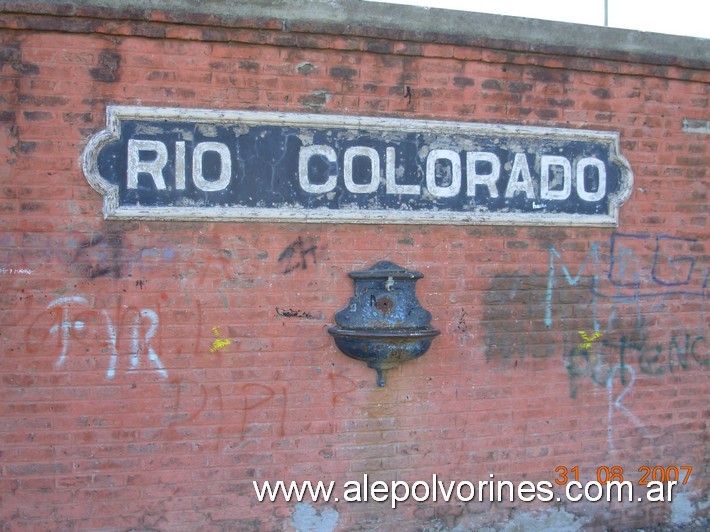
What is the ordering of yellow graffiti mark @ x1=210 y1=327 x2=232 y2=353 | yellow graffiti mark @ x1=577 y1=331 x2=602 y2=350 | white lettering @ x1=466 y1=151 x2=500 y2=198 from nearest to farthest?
1. yellow graffiti mark @ x1=210 y1=327 x2=232 y2=353
2. white lettering @ x1=466 y1=151 x2=500 y2=198
3. yellow graffiti mark @ x1=577 y1=331 x2=602 y2=350

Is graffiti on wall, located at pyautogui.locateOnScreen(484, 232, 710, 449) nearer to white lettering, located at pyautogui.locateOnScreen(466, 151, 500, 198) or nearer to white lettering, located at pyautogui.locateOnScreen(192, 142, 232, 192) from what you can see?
white lettering, located at pyautogui.locateOnScreen(466, 151, 500, 198)

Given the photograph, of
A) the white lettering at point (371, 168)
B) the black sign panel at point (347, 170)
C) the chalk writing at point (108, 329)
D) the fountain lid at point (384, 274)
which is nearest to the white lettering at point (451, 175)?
the black sign panel at point (347, 170)

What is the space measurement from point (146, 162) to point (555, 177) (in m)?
2.55

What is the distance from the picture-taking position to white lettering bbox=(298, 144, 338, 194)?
3914 millimetres

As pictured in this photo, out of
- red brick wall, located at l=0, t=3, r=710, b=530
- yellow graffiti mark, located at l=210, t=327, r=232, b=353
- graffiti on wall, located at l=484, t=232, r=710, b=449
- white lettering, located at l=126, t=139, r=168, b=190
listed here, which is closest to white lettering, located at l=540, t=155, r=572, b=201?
red brick wall, located at l=0, t=3, r=710, b=530

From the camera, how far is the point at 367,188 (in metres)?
4.02

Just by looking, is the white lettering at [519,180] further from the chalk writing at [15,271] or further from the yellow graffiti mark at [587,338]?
the chalk writing at [15,271]

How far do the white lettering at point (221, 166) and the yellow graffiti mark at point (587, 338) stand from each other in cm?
249

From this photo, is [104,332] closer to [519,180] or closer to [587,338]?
[519,180]

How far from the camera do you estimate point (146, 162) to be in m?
3.73

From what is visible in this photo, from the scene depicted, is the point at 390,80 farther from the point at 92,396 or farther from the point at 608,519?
the point at 608,519

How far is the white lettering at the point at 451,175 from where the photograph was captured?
4105 mm

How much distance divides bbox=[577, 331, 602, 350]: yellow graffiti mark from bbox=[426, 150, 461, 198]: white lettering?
128 centimetres
